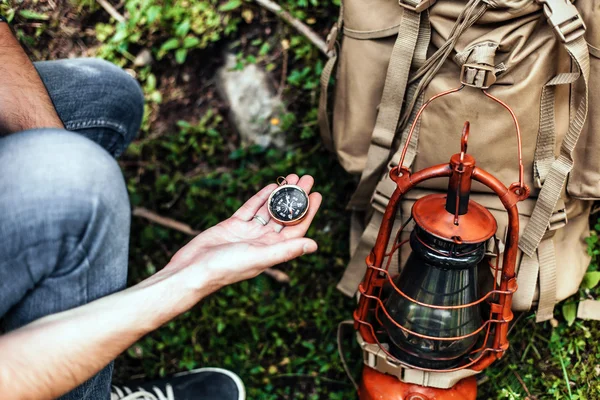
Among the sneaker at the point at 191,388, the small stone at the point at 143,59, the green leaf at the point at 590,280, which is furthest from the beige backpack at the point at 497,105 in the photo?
the small stone at the point at 143,59

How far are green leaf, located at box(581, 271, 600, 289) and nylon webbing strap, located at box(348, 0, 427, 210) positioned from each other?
4.10 ft

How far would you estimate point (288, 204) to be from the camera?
2.56 m

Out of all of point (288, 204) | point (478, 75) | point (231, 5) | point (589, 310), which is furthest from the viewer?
point (231, 5)

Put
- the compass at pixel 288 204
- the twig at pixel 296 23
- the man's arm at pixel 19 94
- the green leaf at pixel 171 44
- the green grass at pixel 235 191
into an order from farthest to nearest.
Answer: the green leaf at pixel 171 44
the twig at pixel 296 23
the green grass at pixel 235 191
the compass at pixel 288 204
the man's arm at pixel 19 94

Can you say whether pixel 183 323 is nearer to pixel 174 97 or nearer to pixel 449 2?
pixel 174 97

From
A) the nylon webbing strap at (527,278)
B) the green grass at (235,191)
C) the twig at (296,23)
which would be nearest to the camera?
the nylon webbing strap at (527,278)

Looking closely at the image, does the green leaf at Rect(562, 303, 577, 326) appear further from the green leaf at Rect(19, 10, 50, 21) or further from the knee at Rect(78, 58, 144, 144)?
the green leaf at Rect(19, 10, 50, 21)

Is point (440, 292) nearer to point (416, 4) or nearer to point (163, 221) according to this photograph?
point (416, 4)

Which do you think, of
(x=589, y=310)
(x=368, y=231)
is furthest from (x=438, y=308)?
(x=589, y=310)

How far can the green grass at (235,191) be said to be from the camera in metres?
3.11

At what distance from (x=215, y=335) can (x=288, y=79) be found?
1.75 meters

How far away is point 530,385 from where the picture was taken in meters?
3.01

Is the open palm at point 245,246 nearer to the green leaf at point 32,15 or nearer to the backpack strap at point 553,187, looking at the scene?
the backpack strap at point 553,187

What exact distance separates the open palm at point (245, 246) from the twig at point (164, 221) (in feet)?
4.44
